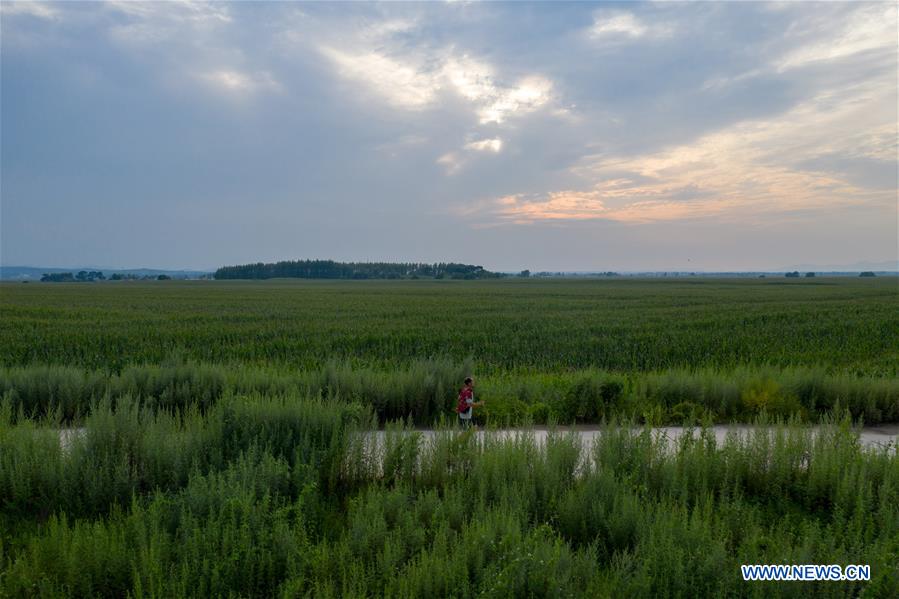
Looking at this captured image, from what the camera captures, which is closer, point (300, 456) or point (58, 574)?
point (58, 574)

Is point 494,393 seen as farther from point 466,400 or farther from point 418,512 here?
point 418,512

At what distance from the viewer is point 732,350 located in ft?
65.9

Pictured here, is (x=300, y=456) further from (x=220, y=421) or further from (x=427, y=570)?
(x=427, y=570)

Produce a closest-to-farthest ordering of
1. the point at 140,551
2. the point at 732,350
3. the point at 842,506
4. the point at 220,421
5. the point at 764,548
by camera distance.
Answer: the point at 140,551
the point at 764,548
the point at 842,506
the point at 220,421
the point at 732,350

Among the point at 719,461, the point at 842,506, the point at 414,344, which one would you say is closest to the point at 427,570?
the point at 719,461

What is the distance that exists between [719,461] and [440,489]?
135 inches

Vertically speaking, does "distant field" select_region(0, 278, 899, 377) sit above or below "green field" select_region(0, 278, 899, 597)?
below

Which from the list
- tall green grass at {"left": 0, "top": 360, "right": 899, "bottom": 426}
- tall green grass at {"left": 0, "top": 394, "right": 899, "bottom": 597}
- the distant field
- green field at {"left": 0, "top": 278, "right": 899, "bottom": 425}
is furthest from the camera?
the distant field

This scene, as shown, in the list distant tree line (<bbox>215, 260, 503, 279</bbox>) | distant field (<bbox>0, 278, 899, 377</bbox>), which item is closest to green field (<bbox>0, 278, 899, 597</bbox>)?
distant field (<bbox>0, 278, 899, 377</bbox>)

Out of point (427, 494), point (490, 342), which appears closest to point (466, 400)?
point (427, 494)

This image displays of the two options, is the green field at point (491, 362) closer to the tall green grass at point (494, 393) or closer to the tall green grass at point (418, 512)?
the tall green grass at point (494, 393)

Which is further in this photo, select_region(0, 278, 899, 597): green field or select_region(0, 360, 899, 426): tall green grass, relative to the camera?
select_region(0, 360, 899, 426): tall green grass

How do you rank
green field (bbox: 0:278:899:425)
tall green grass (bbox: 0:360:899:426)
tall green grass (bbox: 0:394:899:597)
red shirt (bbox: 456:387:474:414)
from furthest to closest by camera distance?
green field (bbox: 0:278:899:425) < tall green grass (bbox: 0:360:899:426) < red shirt (bbox: 456:387:474:414) < tall green grass (bbox: 0:394:899:597)

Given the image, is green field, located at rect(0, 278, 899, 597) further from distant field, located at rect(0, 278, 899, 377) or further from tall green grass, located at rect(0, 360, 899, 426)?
distant field, located at rect(0, 278, 899, 377)
